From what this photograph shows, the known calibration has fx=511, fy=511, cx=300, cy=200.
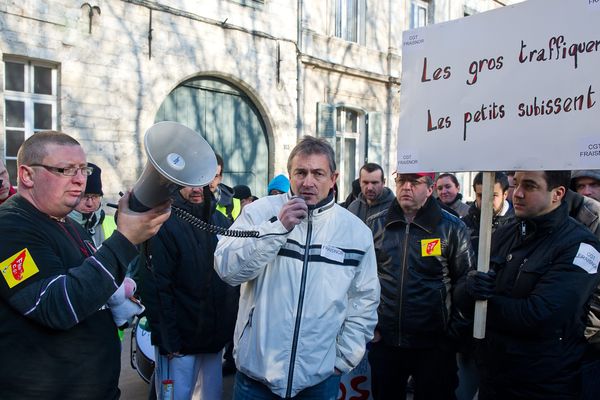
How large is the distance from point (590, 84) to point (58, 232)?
2.41 m

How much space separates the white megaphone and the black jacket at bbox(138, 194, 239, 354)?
153cm

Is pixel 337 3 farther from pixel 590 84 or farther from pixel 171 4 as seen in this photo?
pixel 590 84

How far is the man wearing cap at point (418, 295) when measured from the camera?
3348 mm

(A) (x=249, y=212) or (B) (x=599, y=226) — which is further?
(B) (x=599, y=226)

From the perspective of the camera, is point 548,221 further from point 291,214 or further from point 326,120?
point 326,120

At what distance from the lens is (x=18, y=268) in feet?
6.18

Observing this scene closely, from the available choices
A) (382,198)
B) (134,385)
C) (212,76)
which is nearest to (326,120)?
(212,76)

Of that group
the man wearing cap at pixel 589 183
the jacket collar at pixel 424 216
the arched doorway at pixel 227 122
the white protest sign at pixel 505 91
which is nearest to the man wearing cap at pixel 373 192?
the man wearing cap at pixel 589 183

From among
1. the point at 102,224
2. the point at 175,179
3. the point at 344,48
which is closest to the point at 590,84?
the point at 175,179

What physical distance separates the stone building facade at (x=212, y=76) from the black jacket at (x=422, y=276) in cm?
634

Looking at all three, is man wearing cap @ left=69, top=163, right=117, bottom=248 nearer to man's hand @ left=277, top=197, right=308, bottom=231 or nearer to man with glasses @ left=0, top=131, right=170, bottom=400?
man with glasses @ left=0, top=131, right=170, bottom=400

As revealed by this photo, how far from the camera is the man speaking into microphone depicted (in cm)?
239

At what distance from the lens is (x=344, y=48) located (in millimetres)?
12711

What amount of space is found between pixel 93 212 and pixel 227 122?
18.0ft
